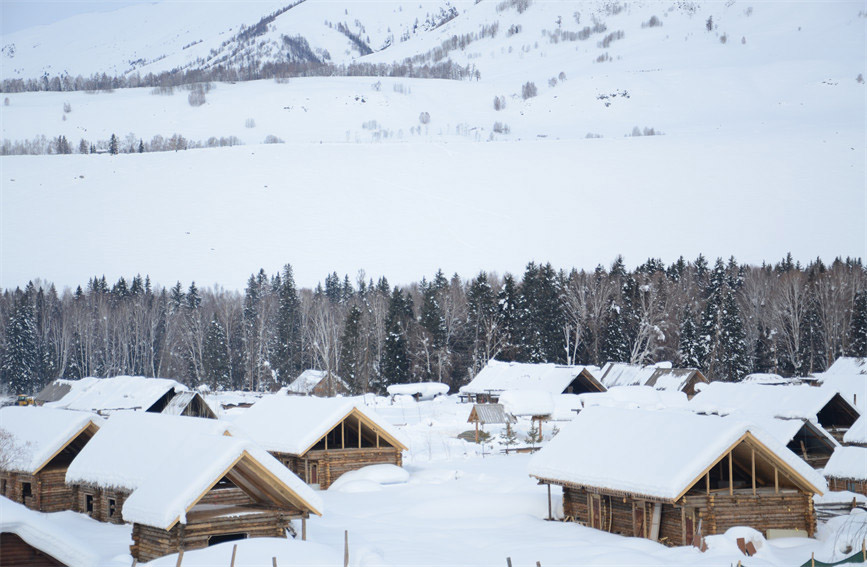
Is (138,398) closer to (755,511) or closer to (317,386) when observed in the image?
(317,386)

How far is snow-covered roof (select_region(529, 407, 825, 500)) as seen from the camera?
888 inches

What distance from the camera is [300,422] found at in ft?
111

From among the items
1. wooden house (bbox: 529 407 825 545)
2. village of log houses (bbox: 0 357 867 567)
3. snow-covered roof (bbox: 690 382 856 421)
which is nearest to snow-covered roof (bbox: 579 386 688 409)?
snow-covered roof (bbox: 690 382 856 421)

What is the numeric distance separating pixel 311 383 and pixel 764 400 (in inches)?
1496

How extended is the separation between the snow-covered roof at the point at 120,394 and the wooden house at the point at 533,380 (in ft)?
61.6

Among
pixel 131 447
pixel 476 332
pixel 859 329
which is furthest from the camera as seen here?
pixel 476 332

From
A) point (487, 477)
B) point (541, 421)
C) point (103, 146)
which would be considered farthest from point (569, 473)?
point (103, 146)

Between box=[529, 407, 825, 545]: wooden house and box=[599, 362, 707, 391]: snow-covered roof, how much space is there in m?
33.0

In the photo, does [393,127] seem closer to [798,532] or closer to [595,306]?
[595,306]

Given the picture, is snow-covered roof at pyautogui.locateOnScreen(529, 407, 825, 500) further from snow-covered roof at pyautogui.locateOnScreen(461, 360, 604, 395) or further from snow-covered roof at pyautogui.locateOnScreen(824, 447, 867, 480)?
snow-covered roof at pyautogui.locateOnScreen(461, 360, 604, 395)

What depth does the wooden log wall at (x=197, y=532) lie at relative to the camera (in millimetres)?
20125

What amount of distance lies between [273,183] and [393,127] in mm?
53449

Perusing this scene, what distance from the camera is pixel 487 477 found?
3262cm

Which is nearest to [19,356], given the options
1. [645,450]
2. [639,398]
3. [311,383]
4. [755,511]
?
[311,383]
